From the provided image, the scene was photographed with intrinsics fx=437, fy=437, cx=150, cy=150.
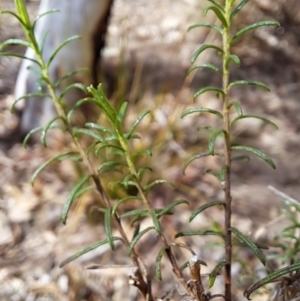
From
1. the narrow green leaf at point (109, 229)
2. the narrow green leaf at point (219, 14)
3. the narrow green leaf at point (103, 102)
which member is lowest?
the narrow green leaf at point (109, 229)

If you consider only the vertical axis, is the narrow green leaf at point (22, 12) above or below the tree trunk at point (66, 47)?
above

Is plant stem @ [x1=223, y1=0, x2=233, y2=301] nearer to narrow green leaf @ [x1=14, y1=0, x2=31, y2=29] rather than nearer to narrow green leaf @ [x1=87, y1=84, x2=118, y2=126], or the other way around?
narrow green leaf @ [x1=87, y1=84, x2=118, y2=126]

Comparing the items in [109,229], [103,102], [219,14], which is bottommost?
[109,229]

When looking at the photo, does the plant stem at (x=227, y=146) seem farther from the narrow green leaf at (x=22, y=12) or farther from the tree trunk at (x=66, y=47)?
the tree trunk at (x=66, y=47)

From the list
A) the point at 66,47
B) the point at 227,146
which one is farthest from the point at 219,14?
the point at 66,47

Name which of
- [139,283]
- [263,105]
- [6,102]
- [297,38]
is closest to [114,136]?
[139,283]

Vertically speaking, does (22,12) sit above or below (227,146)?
above

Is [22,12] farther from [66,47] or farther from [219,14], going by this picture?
[66,47]

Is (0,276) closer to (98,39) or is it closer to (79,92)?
(79,92)

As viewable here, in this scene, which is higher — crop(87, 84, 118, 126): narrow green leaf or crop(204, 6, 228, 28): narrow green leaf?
crop(204, 6, 228, 28): narrow green leaf

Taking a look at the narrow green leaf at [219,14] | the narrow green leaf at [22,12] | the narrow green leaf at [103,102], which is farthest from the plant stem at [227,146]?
the narrow green leaf at [22,12]

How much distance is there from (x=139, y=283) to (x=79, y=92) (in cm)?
106

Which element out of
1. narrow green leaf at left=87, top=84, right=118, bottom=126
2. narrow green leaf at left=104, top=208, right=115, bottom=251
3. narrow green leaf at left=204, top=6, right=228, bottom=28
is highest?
narrow green leaf at left=204, top=6, right=228, bottom=28

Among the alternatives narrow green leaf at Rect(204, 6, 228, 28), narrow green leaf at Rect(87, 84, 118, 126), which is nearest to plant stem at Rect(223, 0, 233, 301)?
narrow green leaf at Rect(204, 6, 228, 28)
